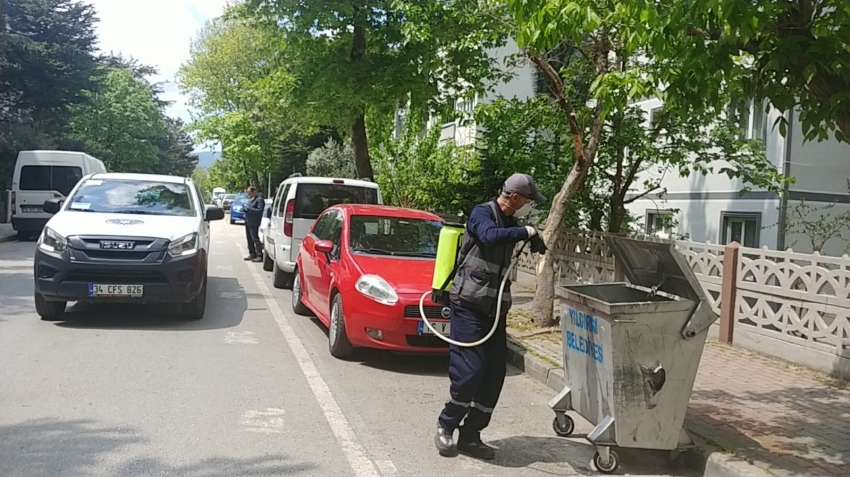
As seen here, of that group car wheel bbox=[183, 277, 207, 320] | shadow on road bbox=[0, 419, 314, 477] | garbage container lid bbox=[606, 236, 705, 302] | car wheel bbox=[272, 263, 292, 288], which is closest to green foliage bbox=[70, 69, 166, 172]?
car wheel bbox=[272, 263, 292, 288]

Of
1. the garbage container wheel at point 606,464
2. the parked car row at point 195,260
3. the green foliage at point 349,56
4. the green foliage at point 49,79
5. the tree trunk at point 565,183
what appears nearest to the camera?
the garbage container wheel at point 606,464

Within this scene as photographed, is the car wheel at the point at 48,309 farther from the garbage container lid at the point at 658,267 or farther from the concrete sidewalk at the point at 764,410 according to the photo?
the garbage container lid at the point at 658,267

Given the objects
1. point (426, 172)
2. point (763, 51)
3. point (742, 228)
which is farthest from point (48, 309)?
point (742, 228)

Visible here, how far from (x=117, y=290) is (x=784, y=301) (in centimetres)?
756

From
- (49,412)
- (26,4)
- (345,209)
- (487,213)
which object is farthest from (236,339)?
(26,4)

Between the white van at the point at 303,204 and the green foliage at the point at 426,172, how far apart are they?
2426mm

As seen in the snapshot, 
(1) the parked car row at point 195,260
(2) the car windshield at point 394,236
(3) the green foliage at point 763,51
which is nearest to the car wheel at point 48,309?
(1) the parked car row at point 195,260

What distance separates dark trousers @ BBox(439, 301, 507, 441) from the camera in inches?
208

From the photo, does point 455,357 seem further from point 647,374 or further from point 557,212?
point 557,212

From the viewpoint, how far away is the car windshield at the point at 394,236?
9.06 metres

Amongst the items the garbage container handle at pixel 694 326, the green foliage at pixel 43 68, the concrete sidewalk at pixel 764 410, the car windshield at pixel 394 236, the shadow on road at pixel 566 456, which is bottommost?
the shadow on road at pixel 566 456

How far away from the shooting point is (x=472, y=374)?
5266 mm

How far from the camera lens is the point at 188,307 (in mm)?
9750

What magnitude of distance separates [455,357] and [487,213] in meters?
1.04
